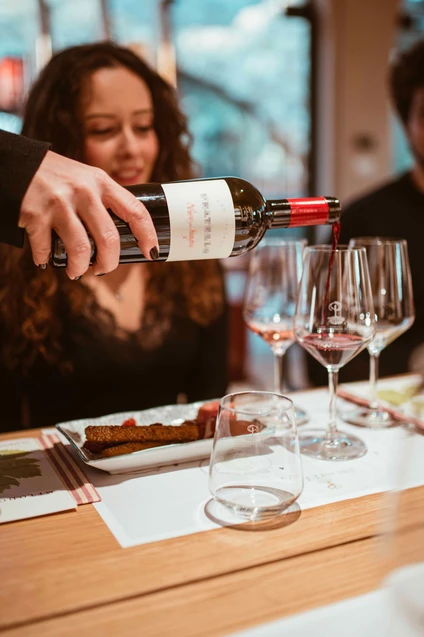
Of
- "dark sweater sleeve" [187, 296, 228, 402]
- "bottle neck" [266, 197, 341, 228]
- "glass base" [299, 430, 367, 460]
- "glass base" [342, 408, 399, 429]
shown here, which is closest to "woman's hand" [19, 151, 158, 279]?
"bottle neck" [266, 197, 341, 228]

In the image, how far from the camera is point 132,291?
1.64 meters

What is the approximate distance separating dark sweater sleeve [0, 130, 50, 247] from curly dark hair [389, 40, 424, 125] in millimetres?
1774

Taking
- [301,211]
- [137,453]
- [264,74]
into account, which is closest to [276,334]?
[301,211]

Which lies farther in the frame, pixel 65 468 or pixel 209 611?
pixel 65 468

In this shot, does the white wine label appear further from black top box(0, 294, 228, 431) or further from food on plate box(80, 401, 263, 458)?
black top box(0, 294, 228, 431)

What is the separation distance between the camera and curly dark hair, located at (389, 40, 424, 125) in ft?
7.29

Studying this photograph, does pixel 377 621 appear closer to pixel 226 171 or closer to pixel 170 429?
pixel 170 429

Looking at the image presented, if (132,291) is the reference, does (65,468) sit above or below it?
below

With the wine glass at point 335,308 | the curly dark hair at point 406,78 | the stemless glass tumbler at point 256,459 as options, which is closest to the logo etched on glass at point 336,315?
the wine glass at point 335,308

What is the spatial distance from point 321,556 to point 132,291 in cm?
105

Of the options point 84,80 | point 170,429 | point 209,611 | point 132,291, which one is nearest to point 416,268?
point 132,291

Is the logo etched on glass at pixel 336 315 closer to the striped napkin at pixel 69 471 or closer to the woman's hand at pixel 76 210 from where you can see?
the woman's hand at pixel 76 210

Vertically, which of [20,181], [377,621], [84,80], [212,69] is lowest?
[377,621]

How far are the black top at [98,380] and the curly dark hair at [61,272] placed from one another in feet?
0.10
